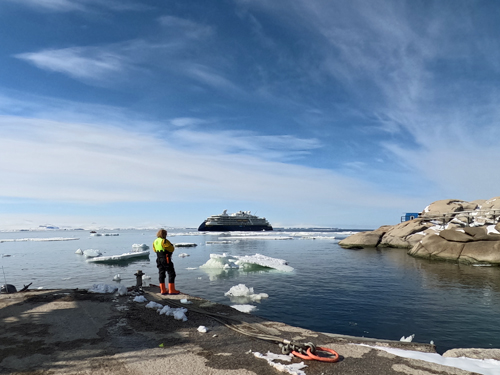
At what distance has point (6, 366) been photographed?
4.27 m

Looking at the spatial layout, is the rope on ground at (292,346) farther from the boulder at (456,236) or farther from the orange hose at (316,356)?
the boulder at (456,236)

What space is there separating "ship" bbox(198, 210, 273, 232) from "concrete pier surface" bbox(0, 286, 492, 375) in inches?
3921

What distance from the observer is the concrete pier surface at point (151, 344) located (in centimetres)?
423

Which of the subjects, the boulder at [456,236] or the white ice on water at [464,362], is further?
the boulder at [456,236]

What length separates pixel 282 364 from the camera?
4.36 metres

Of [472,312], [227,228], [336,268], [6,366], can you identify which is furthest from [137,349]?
[227,228]

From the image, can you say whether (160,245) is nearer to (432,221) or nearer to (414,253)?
(414,253)

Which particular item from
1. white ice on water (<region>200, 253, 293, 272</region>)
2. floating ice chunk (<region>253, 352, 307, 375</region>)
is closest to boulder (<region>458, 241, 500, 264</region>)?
white ice on water (<region>200, 253, 293, 272</region>)

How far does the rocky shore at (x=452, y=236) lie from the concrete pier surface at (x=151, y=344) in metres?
21.8

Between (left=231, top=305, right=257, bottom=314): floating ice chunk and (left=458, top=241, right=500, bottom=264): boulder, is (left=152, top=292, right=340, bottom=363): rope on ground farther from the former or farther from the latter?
(left=458, top=241, right=500, bottom=264): boulder

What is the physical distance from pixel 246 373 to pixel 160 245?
559 centimetres

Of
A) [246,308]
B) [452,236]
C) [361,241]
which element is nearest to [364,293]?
[246,308]

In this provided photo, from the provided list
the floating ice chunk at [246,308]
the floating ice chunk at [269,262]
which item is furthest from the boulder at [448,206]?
the floating ice chunk at [246,308]

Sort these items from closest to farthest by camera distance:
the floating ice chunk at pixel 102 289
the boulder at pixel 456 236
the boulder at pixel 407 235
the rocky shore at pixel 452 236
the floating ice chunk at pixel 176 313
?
the floating ice chunk at pixel 176 313 < the floating ice chunk at pixel 102 289 < the rocky shore at pixel 452 236 < the boulder at pixel 456 236 < the boulder at pixel 407 235
